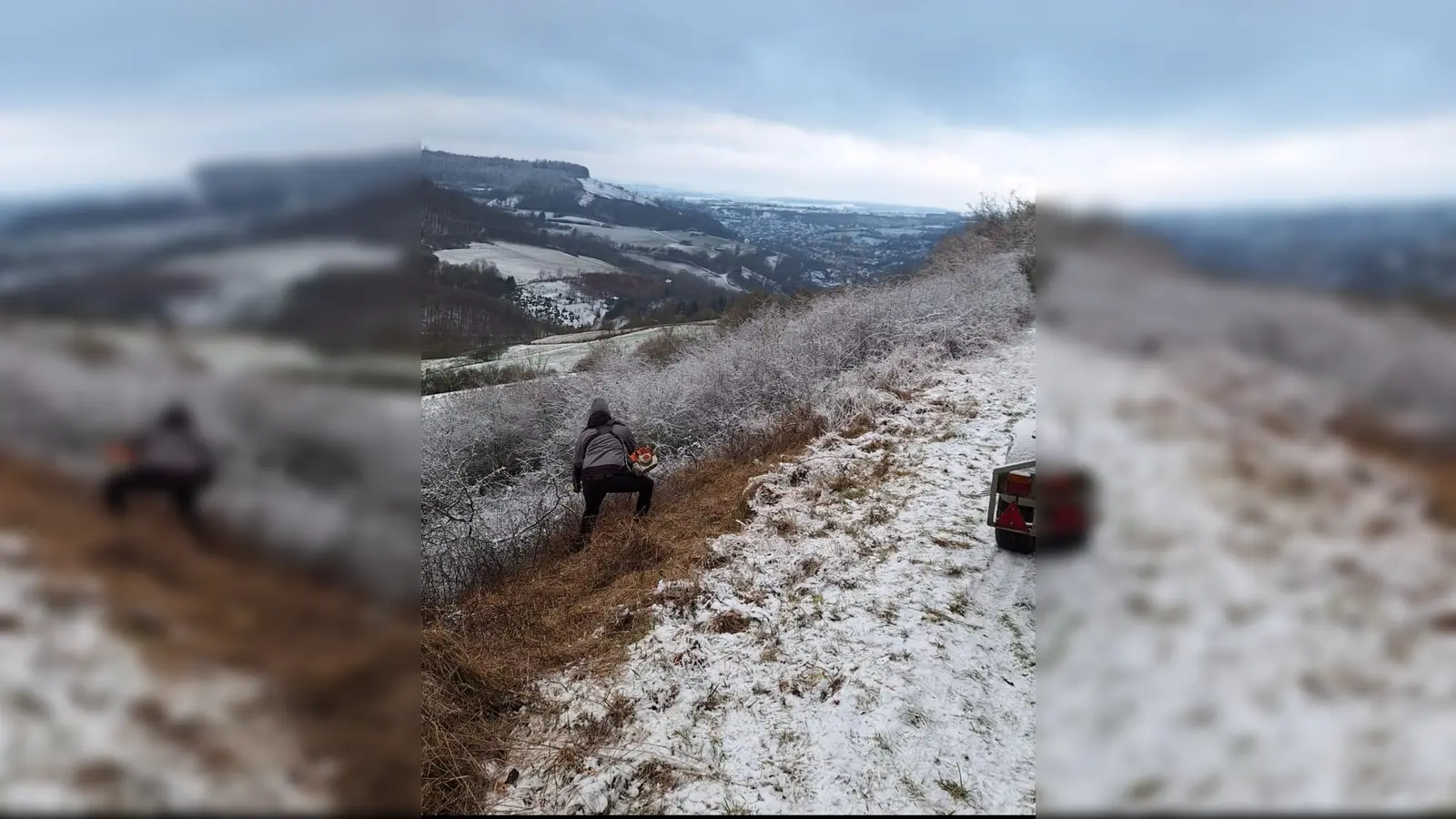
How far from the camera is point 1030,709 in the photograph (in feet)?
11.9

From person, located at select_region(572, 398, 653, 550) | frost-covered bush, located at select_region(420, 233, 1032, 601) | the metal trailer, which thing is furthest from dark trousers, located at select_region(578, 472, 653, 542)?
the metal trailer

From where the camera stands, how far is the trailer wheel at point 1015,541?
5250 mm

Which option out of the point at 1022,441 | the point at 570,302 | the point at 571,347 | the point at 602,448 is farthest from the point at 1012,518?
the point at 570,302
